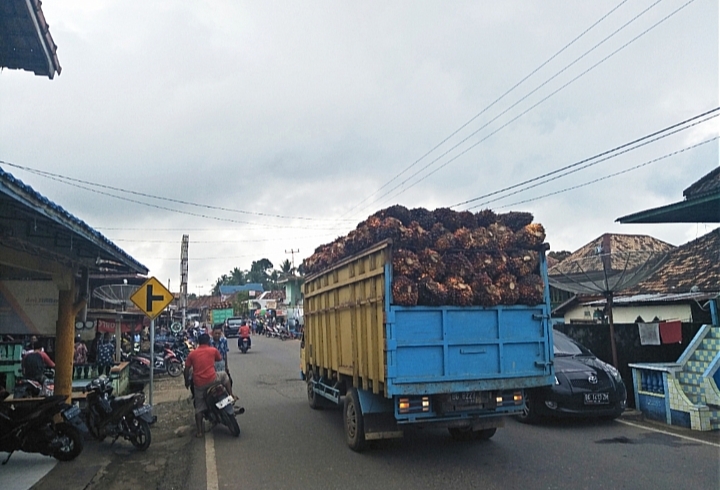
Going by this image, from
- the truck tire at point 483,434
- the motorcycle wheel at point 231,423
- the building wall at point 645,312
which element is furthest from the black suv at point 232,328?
the truck tire at point 483,434

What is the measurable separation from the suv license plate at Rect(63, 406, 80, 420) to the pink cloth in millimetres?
10000

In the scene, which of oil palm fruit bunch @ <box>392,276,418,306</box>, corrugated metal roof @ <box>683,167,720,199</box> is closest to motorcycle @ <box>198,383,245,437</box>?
oil palm fruit bunch @ <box>392,276,418,306</box>

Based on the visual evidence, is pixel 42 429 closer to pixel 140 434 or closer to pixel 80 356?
pixel 140 434

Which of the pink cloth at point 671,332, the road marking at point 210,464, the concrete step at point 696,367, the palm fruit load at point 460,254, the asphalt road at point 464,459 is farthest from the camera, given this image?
the pink cloth at point 671,332

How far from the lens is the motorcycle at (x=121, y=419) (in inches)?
320

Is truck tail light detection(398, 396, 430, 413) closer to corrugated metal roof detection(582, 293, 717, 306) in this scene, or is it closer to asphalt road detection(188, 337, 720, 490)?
asphalt road detection(188, 337, 720, 490)

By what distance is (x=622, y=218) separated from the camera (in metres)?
11.0

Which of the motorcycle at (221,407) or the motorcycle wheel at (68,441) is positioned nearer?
the motorcycle wheel at (68,441)

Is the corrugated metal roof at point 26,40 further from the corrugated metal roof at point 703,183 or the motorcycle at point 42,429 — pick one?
the corrugated metal roof at point 703,183

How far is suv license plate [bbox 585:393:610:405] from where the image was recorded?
8.77m

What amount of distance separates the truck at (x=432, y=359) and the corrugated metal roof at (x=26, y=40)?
5179mm

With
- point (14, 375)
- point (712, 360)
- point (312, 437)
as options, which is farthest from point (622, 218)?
point (14, 375)

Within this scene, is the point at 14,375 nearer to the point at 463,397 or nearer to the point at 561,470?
the point at 463,397

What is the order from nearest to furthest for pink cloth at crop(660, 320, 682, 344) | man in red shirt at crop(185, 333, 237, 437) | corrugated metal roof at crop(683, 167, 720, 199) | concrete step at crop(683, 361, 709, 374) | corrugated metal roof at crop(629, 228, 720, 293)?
man in red shirt at crop(185, 333, 237, 437) < concrete step at crop(683, 361, 709, 374) < pink cloth at crop(660, 320, 682, 344) < corrugated metal roof at crop(683, 167, 720, 199) < corrugated metal roof at crop(629, 228, 720, 293)
